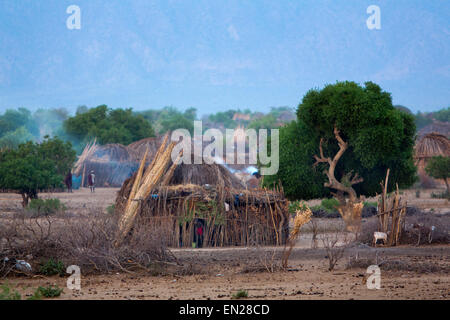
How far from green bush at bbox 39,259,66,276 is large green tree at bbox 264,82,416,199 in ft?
29.6

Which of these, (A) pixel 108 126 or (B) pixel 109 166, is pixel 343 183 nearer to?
(B) pixel 109 166

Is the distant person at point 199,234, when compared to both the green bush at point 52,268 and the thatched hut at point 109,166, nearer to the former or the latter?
the green bush at point 52,268

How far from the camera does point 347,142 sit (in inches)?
690

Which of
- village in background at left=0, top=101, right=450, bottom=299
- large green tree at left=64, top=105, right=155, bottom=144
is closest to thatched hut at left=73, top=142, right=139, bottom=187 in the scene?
large green tree at left=64, top=105, right=155, bottom=144

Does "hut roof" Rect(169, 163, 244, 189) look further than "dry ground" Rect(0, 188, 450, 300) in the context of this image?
Yes

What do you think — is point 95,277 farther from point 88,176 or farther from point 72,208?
point 88,176

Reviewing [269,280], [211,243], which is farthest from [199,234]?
[269,280]

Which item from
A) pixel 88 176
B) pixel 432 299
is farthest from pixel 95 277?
pixel 88 176

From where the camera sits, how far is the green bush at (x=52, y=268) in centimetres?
1030

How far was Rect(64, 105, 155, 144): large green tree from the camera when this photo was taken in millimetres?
44188

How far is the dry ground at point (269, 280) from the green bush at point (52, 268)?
19 cm

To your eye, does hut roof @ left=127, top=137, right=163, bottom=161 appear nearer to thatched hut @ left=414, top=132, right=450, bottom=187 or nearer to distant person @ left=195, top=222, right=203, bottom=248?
thatched hut @ left=414, top=132, right=450, bottom=187

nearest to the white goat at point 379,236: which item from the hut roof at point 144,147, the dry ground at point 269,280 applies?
the dry ground at point 269,280
